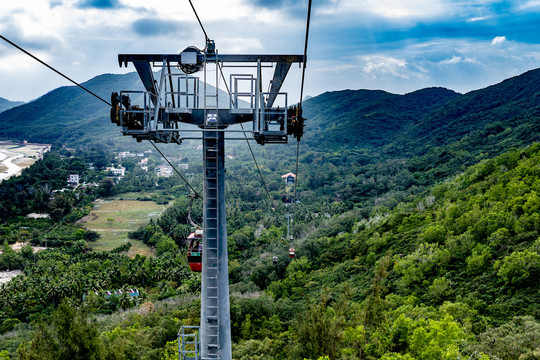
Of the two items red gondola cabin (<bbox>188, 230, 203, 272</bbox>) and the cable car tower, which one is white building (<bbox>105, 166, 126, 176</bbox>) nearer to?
red gondola cabin (<bbox>188, 230, 203, 272</bbox>)

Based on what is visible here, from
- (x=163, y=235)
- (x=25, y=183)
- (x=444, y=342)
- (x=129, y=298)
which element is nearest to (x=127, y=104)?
(x=444, y=342)

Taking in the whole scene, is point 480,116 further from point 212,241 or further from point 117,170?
point 212,241

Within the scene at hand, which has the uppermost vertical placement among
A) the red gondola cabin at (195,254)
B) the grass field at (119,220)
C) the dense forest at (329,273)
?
the red gondola cabin at (195,254)

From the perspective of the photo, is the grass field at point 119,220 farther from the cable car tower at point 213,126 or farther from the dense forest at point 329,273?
the cable car tower at point 213,126

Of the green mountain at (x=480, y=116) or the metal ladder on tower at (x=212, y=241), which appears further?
the green mountain at (x=480, y=116)

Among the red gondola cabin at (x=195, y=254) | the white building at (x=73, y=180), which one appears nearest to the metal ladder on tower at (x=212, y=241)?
the red gondola cabin at (x=195, y=254)

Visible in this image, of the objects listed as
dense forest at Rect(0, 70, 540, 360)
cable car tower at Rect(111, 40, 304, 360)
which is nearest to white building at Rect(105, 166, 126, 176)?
dense forest at Rect(0, 70, 540, 360)
